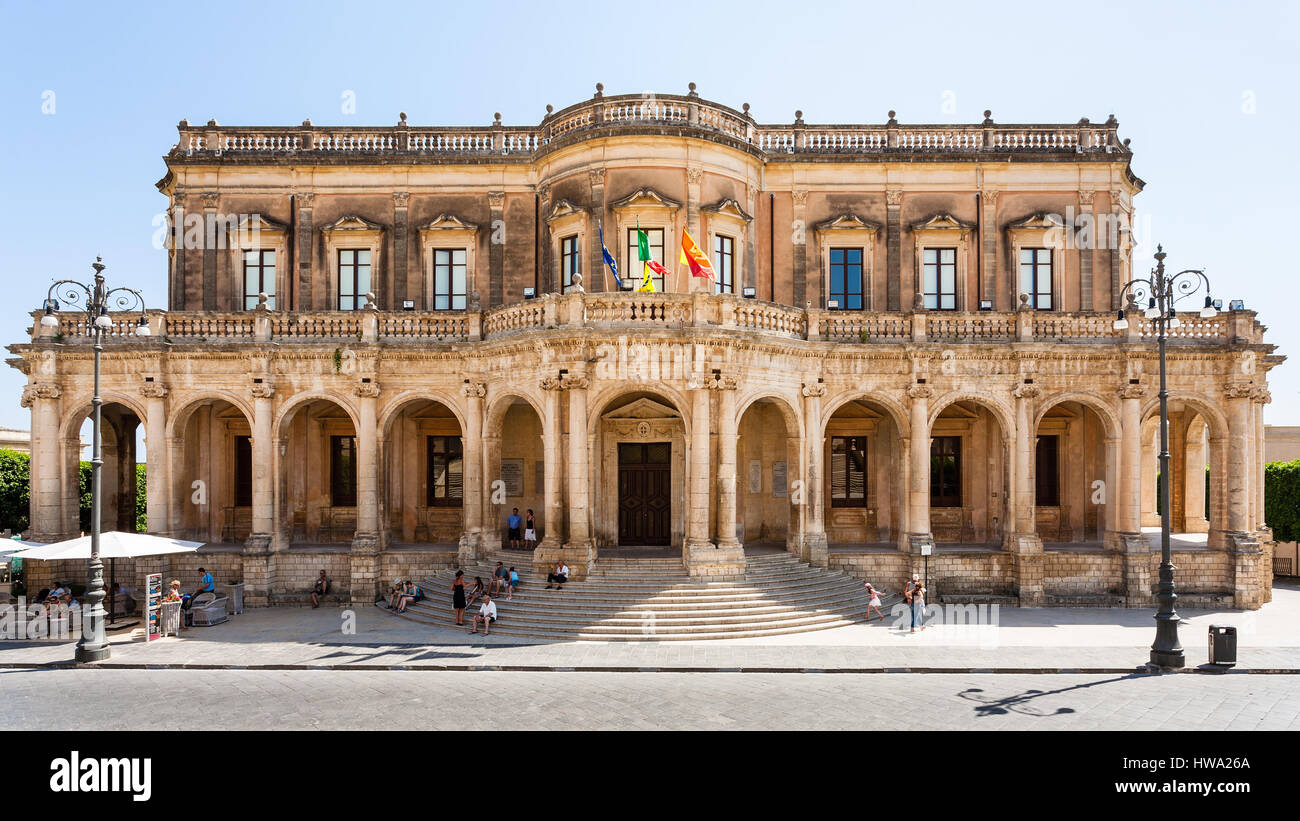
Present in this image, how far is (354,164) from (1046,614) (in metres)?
27.3

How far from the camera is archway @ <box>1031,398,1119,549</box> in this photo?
26844mm

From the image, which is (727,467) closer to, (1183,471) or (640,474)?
(640,474)

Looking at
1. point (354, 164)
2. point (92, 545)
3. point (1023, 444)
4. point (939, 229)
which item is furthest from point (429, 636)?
point (939, 229)

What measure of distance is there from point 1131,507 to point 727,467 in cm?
1366

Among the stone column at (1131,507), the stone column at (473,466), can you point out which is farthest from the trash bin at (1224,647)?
the stone column at (473,466)

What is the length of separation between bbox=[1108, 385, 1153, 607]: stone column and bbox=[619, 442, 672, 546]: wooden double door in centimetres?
1465

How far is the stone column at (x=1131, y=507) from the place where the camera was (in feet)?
79.4

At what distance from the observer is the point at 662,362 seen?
2166 cm

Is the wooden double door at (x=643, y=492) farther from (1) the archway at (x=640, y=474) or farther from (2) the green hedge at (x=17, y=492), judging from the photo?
(2) the green hedge at (x=17, y=492)

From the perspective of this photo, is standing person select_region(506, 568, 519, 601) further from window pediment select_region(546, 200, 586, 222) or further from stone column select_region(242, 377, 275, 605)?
window pediment select_region(546, 200, 586, 222)

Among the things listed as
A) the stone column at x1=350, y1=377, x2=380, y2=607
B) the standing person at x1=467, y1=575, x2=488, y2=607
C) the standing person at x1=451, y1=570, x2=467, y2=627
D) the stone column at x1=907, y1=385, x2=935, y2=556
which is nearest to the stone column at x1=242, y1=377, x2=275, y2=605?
the stone column at x1=350, y1=377, x2=380, y2=607

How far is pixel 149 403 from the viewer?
81.1 ft
